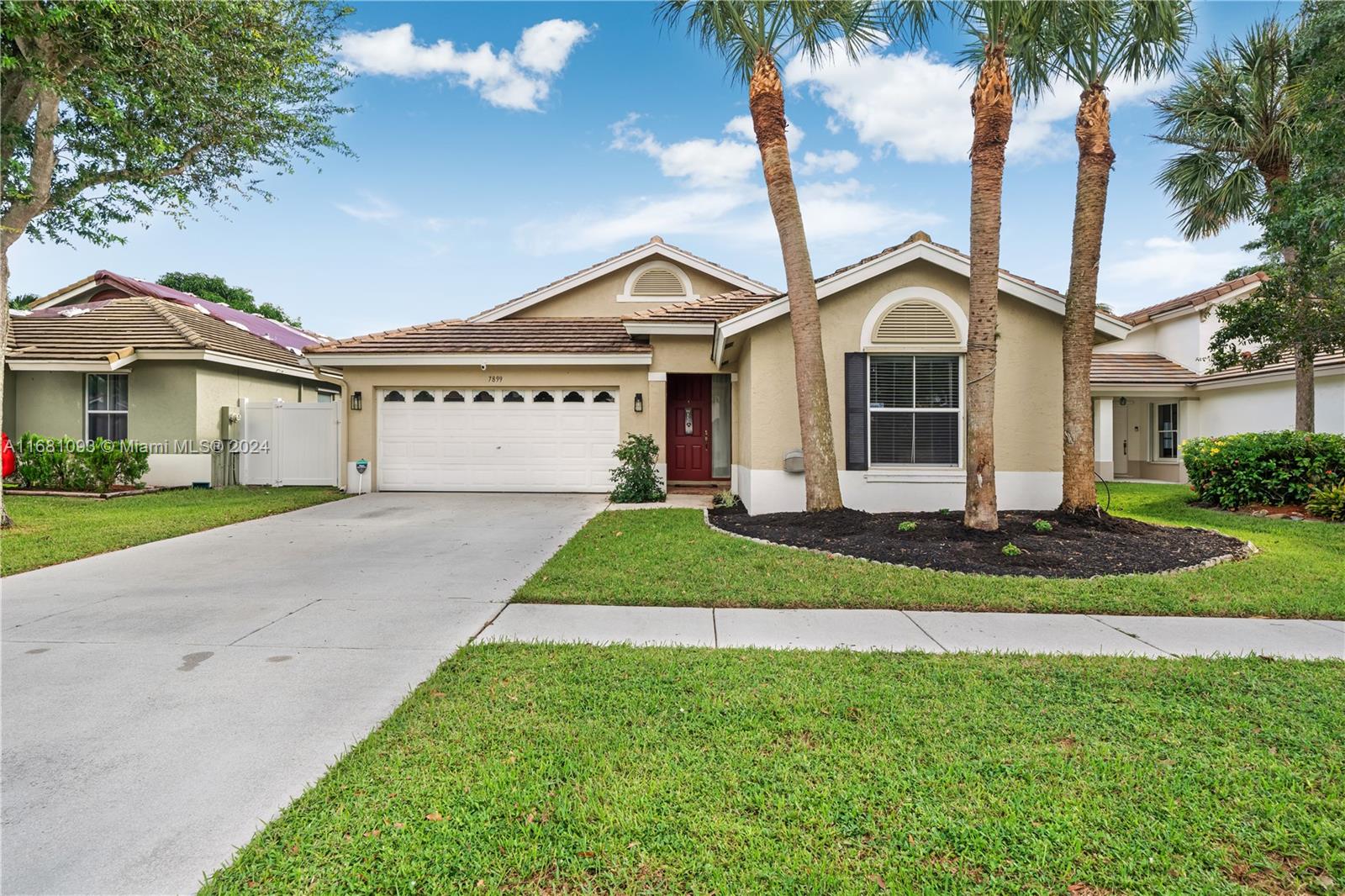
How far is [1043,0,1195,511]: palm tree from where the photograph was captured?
821 cm

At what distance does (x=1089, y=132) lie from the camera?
8.59 meters

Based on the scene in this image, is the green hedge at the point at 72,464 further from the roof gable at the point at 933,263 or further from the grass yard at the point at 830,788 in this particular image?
the grass yard at the point at 830,788

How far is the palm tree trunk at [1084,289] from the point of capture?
8.58 meters

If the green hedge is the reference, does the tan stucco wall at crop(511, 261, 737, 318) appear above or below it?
above

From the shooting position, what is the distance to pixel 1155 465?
729 inches

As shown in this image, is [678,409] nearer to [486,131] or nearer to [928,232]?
[928,232]

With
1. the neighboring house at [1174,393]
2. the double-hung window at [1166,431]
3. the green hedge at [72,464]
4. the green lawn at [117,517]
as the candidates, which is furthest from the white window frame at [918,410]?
the green hedge at [72,464]

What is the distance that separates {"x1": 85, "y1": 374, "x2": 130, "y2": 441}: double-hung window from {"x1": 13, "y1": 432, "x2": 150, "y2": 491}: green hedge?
1.35 m

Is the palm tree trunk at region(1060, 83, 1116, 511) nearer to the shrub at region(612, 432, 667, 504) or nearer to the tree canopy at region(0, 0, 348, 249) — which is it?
the shrub at region(612, 432, 667, 504)

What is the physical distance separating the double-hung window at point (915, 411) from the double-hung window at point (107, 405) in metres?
16.7

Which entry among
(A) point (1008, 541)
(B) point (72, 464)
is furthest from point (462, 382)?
(A) point (1008, 541)

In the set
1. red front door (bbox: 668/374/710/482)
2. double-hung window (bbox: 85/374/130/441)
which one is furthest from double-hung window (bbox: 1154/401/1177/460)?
double-hung window (bbox: 85/374/130/441)

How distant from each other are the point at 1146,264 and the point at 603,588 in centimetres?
2089

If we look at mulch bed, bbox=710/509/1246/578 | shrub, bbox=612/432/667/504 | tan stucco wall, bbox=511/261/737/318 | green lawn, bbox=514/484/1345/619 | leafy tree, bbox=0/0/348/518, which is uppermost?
leafy tree, bbox=0/0/348/518
